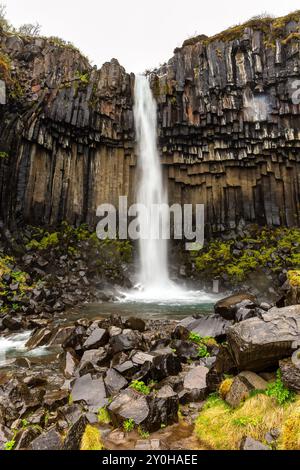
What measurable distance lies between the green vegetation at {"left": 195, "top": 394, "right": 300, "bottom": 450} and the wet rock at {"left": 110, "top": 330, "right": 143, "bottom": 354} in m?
3.40

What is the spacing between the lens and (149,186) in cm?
3034

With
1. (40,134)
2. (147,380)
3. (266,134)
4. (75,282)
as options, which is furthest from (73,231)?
(147,380)

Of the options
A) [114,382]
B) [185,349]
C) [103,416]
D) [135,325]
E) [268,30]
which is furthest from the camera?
[268,30]

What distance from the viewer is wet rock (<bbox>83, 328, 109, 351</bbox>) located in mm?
9289

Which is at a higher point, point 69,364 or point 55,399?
point 69,364

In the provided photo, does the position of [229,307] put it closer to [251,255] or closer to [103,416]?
[103,416]

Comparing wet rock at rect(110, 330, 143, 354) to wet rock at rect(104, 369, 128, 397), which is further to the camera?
wet rock at rect(110, 330, 143, 354)

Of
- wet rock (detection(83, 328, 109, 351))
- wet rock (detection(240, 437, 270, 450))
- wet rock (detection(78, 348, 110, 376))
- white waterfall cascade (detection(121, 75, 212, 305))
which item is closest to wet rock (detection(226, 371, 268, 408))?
wet rock (detection(240, 437, 270, 450))

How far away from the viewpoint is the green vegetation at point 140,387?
646 centimetres

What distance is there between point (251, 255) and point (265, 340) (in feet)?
70.8

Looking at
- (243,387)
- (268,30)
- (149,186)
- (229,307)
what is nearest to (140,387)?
(243,387)

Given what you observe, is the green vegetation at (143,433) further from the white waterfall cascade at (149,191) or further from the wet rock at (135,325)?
the white waterfall cascade at (149,191)

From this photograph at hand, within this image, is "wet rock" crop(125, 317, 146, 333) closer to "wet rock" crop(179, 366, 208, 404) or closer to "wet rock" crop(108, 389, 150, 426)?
"wet rock" crop(179, 366, 208, 404)
